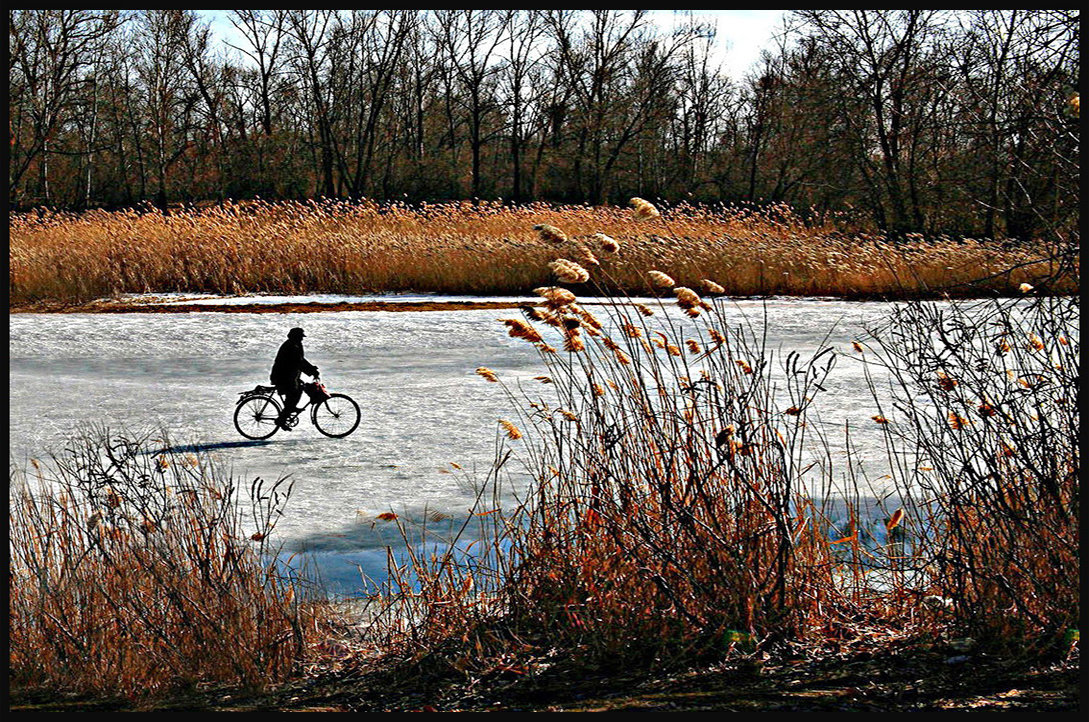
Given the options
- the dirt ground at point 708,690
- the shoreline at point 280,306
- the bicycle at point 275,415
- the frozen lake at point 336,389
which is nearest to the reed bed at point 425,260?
the shoreline at point 280,306

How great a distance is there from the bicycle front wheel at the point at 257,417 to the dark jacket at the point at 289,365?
0.15 metres

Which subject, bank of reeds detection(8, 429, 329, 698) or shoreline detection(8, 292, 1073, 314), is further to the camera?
shoreline detection(8, 292, 1073, 314)

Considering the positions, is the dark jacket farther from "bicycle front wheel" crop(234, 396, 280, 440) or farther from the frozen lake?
the frozen lake

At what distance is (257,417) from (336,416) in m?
0.56

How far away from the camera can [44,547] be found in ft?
12.6

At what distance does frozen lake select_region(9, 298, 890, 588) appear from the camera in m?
5.64

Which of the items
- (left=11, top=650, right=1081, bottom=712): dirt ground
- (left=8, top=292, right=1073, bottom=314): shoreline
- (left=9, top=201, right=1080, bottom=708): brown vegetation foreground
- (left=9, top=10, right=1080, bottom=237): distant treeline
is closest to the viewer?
(left=11, top=650, right=1081, bottom=712): dirt ground

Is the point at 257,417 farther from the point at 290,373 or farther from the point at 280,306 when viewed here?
the point at 280,306

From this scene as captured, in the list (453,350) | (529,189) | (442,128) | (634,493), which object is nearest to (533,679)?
(634,493)

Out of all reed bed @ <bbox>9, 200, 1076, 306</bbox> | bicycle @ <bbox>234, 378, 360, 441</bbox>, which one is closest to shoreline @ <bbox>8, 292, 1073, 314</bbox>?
reed bed @ <bbox>9, 200, 1076, 306</bbox>

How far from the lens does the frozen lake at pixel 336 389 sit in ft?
18.5

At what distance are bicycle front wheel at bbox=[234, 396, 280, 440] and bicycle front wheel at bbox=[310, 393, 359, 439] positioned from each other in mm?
255

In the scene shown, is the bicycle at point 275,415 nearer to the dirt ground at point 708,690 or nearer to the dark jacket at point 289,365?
the dark jacket at point 289,365

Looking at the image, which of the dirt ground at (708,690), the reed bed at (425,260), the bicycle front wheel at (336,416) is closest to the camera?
the dirt ground at (708,690)
